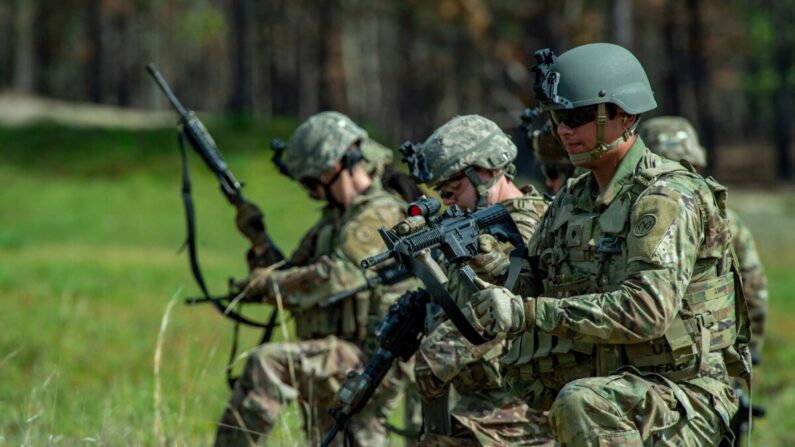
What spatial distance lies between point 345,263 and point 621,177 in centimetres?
256

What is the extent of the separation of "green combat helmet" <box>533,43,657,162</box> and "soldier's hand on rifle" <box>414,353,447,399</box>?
1.28 m

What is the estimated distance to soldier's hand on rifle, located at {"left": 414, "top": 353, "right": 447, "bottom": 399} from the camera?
17.3 ft

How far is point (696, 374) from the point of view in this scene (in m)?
4.32

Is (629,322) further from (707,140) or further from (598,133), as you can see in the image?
(707,140)

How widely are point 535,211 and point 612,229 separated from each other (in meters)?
1.22

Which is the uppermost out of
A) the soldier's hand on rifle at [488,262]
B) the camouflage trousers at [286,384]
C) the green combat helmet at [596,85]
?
the green combat helmet at [596,85]

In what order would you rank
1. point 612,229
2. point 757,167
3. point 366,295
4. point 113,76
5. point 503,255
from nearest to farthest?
point 612,229, point 503,255, point 366,295, point 757,167, point 113,76

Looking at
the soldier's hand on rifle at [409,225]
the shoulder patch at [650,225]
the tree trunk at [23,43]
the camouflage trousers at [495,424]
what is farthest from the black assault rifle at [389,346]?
the tree trunk at [23,43]

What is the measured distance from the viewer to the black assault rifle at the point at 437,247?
430cm

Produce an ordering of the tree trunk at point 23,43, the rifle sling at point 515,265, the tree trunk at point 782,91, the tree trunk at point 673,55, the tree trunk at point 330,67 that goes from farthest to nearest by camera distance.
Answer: the tree trunk at point 23,43 < the tree trunk at point 673,55 < the tree trunk at point 782,91 < the tree trunk at point 330,67 < the rifle sling at point 515,265

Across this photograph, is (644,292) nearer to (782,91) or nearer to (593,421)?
(593,421)

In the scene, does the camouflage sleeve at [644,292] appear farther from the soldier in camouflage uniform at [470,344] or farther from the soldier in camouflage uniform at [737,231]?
the soldier in camouflage uniform at [737,231]

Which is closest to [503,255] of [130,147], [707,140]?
[130,147]

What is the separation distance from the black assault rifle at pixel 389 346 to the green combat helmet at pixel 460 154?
515 millimetres
